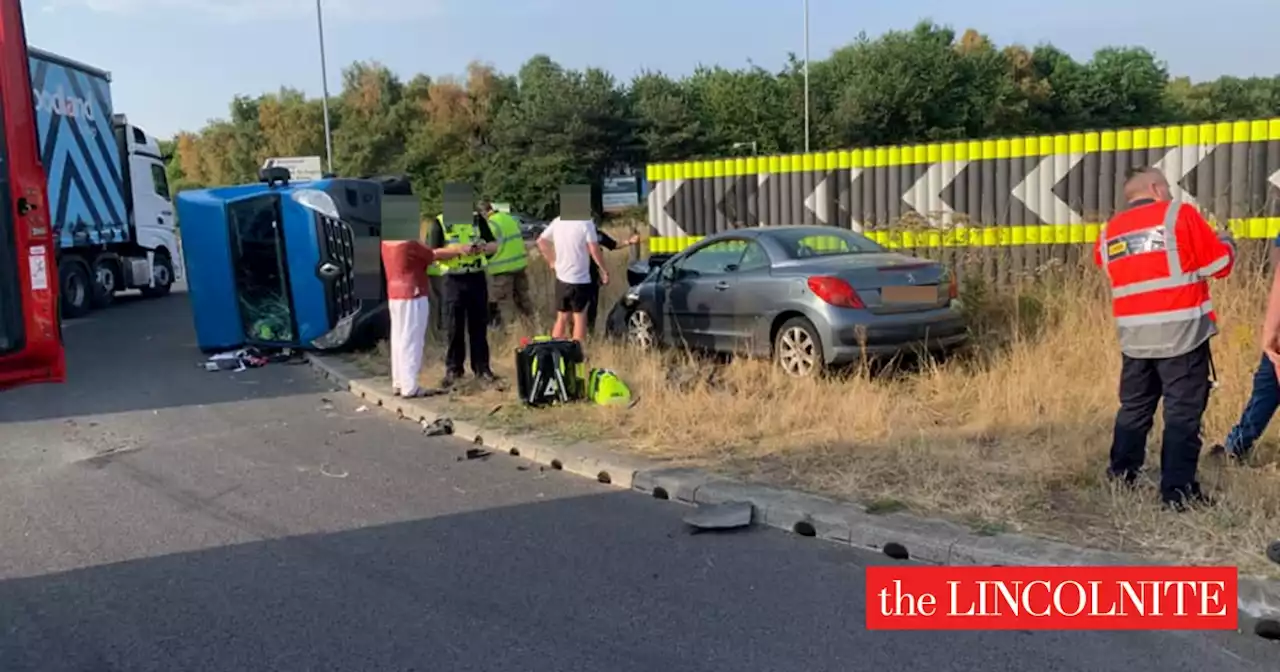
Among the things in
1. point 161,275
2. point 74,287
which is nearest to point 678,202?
point 74,287

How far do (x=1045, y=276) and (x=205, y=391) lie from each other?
29.2 feet

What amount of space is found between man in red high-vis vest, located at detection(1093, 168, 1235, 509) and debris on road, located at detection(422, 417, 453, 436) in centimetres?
475

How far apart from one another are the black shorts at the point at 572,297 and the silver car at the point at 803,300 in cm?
77

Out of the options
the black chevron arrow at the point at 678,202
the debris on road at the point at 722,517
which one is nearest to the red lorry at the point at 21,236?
the debris on road at the point at 722,517

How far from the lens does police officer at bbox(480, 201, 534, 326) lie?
10.5 metres

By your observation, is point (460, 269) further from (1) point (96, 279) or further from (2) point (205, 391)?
(1) point (96, 279)

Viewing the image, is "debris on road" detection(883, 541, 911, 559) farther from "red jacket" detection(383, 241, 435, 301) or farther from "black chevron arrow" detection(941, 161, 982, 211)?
"black chevron arrow" detection(941, 161, 982, 211)

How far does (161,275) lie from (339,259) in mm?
13098

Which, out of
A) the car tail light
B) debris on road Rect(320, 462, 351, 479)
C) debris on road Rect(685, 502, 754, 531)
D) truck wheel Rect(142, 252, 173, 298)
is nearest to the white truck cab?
truck wheel Rect(142, 252, 173, 298)

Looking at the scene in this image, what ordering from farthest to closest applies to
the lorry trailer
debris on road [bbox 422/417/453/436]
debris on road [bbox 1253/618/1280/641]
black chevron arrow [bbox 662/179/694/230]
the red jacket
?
black chevron arrow [bbox 662/179/694/230]
the lorry trailer
the red jacket
debris on road [bbox 422/417/453/436]
debris on road [bbox 1253/618/1280/641]

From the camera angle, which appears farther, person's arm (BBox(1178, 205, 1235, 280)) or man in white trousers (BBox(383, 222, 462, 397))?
man in white trousers (BBox(383, 222, 462, 397))

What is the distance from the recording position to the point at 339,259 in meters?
11.1

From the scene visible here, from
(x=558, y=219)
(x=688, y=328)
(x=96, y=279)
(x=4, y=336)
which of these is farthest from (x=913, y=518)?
(x=96, y=279)

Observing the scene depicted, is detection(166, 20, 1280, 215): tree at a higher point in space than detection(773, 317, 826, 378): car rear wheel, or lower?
higher
